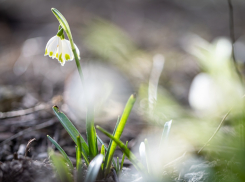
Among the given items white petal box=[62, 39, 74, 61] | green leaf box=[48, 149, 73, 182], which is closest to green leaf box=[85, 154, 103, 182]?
green leaf box=[48, 149, 73, 182]

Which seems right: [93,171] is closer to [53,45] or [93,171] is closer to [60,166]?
[60,166]

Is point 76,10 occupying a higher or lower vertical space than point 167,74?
higher

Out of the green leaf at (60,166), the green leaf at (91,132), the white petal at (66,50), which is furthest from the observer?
the white petal at (66,50)

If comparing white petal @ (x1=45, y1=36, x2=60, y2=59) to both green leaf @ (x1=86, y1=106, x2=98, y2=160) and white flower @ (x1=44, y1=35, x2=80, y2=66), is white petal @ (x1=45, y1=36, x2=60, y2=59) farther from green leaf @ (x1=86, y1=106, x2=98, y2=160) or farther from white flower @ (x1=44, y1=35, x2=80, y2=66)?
green leaf @ (x1=86, y1=106, x2=98, y2=160)

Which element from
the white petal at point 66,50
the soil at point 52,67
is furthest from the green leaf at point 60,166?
the white petal at point 66,50

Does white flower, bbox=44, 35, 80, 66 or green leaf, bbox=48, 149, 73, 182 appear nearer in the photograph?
green leaf, bbox=48, 149, 73, 182

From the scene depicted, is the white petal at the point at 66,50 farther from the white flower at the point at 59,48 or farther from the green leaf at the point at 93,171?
the green leaf at the point at 93,171

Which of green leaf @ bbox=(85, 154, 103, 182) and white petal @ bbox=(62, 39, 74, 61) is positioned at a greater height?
white petal @ bbox=(62, 39, 74, 61)

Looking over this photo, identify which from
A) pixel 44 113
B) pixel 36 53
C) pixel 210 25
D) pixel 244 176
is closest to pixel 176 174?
pixel 244 176

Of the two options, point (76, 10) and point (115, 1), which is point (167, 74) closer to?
point (76, 10)

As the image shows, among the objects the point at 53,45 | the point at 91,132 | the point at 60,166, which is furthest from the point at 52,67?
the point at 60,166

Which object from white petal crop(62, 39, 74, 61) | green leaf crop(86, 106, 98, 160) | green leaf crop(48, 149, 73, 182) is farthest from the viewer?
white petal crop(62, 39, 74, 61)
